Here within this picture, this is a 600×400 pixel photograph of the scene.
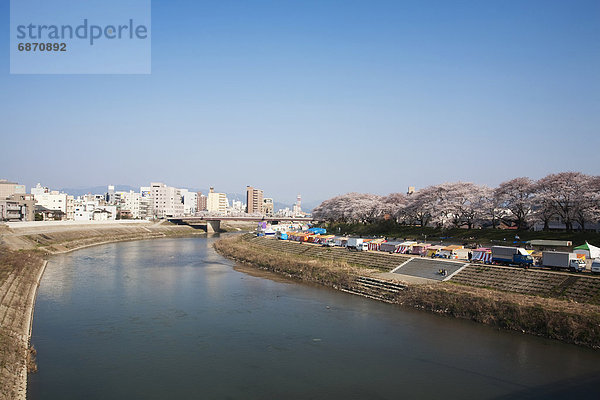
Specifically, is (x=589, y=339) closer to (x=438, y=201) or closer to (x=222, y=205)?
(x=438, y=201)

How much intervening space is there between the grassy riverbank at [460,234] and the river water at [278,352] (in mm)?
18110

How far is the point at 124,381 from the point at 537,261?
23.0 meters

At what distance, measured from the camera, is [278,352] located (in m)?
15.6

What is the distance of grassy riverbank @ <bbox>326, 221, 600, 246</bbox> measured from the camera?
1240 inches

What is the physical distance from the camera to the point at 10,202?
6291 cm

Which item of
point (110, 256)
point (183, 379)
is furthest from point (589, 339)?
point (110, 256)

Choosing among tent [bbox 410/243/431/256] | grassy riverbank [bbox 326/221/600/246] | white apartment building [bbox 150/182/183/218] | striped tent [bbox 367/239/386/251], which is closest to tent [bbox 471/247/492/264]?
tent [bbox 410/243/431/256]

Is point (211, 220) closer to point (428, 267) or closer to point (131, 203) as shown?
point (131, 203)

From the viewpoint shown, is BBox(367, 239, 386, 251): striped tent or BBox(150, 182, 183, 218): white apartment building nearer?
BBox(367, 239, 386, 251): striped tent

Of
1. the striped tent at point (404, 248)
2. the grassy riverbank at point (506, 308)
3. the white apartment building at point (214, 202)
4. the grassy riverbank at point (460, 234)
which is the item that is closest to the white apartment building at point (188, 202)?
the white apartment building at point (214, 202)

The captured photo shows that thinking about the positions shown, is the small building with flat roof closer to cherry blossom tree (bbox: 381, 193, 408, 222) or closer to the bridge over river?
cherry blossom tree (bbox: 381, 193, 408, 222)

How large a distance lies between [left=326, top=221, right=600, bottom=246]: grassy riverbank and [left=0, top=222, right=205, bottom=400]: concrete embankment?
3333cm

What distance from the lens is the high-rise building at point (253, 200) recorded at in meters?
170

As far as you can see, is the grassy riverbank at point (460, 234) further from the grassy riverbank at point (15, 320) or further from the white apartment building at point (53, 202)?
the white apartment building at point (53, 202)
